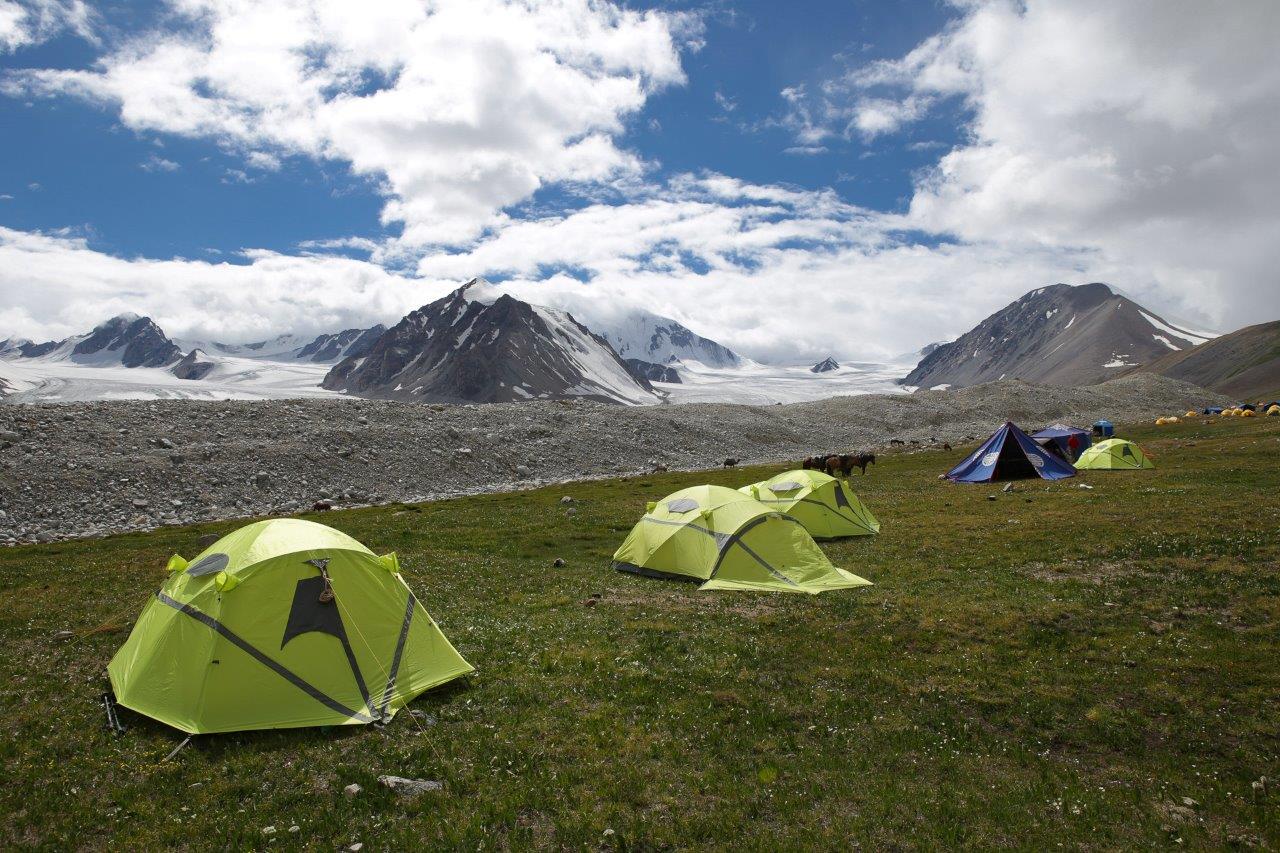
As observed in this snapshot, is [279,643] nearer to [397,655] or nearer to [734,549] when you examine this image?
[397,655]

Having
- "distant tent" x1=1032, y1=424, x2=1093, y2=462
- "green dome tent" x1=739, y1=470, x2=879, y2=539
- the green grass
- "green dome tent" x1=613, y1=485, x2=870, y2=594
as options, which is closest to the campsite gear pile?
"green dome tent" x1=613, y1=485, x2=870, y2=594

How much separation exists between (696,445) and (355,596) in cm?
7322

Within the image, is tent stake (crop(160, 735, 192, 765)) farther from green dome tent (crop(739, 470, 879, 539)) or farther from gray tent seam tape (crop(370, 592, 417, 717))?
green dome tent (crop(739, 470, 879, 539))

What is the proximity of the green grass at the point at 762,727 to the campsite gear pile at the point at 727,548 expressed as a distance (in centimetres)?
81

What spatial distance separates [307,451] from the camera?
54.2m

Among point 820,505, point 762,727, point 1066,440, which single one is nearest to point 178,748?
point 762,727

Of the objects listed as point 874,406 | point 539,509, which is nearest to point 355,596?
point 539,509

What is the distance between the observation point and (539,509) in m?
38.8

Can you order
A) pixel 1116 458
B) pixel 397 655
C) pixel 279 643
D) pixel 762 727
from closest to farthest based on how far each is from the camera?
pixel 762 727, pixel 279 643, pixel 397 655, pixel 1116 458

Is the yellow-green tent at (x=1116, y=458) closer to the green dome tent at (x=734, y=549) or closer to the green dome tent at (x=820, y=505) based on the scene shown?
the green dome tent at (x=820, y=505)

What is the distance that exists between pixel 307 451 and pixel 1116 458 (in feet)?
184

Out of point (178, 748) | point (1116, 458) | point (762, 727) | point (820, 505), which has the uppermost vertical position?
point (1116, 458)

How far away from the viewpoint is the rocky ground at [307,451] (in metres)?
41.3

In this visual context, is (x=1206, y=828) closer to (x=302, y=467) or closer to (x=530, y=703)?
(x=530, y=703)
